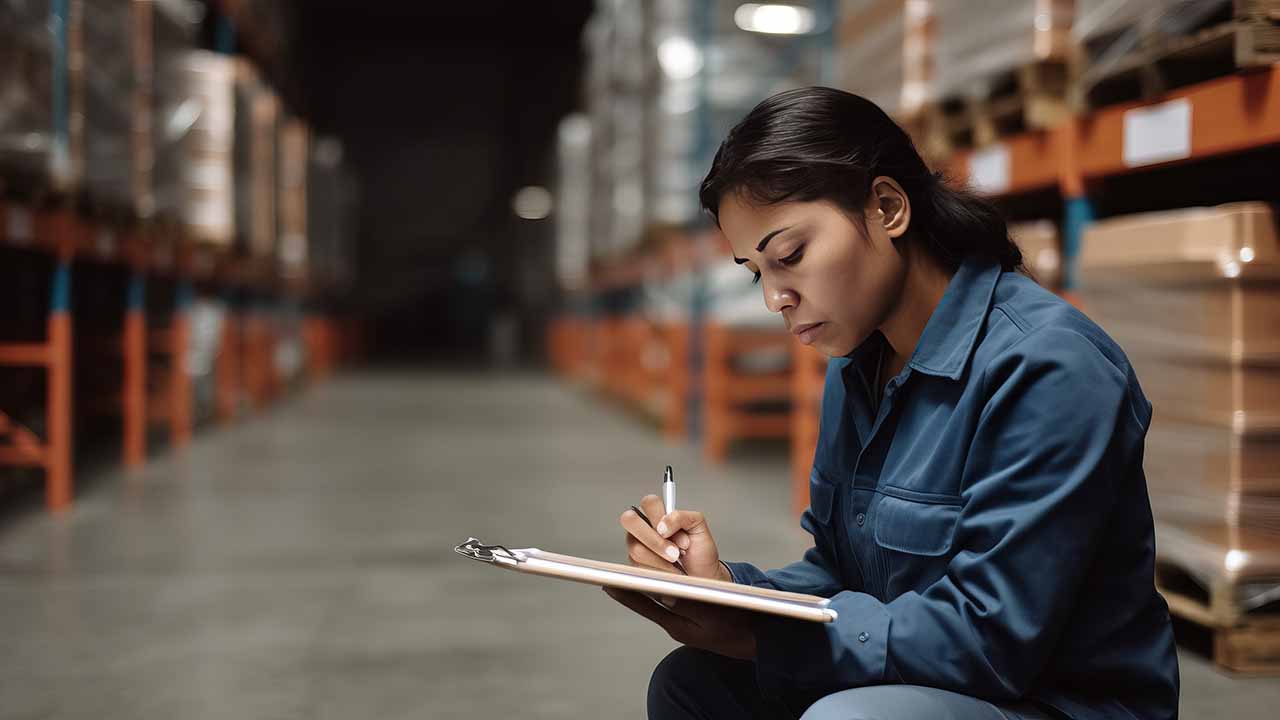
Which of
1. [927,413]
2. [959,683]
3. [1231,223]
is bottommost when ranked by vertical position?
[959,683]

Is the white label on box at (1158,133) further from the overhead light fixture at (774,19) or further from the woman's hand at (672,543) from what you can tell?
the overhead light fixture at (774,19)

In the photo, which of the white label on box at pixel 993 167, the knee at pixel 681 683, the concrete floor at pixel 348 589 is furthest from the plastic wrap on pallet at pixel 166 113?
the knee at pixel 681 683

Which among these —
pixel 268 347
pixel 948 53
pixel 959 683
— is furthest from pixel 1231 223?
pixel 268 347

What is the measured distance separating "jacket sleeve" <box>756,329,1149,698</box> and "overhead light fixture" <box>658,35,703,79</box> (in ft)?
20.5

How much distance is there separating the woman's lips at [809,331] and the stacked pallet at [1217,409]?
167 centimetres

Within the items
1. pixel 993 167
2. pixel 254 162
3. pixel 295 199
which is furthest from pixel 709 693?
pixel 295 199

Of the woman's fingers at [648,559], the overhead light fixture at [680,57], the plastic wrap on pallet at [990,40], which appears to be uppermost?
the overhead light fixture at [680,57]

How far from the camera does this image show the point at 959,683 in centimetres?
128

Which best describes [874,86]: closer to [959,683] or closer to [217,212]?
[959,683]

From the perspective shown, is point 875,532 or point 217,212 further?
point 217,212

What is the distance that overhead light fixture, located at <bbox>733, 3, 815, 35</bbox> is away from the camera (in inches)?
279

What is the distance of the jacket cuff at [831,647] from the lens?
1310 millimetres

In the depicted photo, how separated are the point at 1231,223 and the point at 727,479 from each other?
403 cm

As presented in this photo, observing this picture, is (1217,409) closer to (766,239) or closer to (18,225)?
(766,239)
